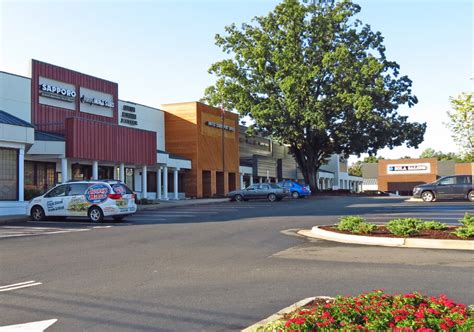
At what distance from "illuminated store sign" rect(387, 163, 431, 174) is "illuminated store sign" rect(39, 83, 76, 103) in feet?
158

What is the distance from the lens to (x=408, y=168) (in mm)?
69812

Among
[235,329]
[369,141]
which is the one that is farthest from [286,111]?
[235,329]

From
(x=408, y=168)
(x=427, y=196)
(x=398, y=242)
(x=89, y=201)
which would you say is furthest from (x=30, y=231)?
(x=408, y=168)

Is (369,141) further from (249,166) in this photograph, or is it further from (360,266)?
(360,266)

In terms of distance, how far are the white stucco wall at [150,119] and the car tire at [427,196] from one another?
22.6 m

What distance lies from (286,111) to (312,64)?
5148mm

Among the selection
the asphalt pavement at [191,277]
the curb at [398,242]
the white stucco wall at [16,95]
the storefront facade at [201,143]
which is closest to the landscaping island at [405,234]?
the curb at [398,242]

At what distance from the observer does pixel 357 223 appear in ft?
47.0

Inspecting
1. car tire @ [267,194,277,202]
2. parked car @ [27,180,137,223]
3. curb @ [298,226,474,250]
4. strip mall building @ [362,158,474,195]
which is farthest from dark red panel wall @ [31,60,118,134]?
strip mall building @ [362,158,474,195]

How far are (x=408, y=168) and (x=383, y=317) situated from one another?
224 feet

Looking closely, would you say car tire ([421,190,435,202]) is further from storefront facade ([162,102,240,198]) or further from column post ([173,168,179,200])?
storefront facade ([162,102,240,198])

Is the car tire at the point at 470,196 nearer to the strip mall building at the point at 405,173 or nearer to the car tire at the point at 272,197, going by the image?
the car tire at the point at 272,197

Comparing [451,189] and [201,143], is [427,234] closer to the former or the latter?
[451,189]

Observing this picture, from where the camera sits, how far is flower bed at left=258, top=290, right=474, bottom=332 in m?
4.88
